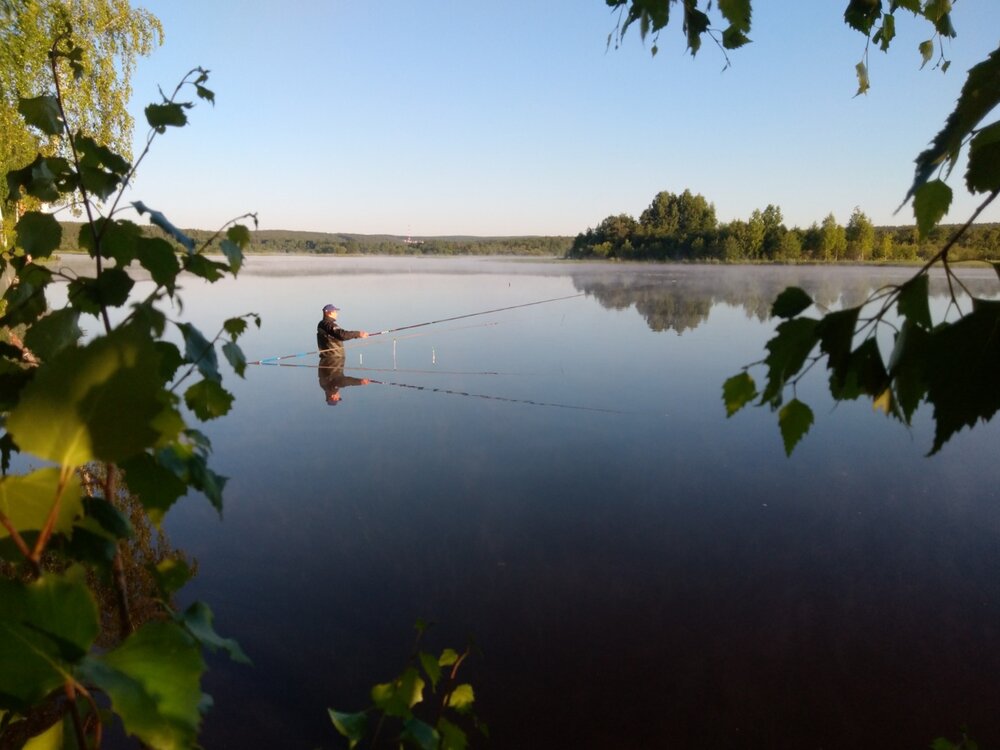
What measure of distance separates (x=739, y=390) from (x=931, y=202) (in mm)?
362

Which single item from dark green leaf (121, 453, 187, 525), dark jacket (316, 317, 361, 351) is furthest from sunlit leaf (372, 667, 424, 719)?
dark jacket (316, 317, 361, 351)

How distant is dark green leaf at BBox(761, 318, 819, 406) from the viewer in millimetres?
675

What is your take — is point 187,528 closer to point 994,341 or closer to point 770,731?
point 770,731

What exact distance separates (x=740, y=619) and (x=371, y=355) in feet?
44.7

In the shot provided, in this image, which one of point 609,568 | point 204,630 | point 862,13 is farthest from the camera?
point 609,568

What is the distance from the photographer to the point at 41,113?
1.03 meters

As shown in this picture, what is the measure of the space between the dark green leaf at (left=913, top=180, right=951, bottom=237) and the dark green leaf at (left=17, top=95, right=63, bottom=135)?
1374 mm

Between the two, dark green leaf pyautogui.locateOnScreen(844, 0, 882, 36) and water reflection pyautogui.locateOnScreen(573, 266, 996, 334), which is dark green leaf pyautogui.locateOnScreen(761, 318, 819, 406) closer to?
dark green leaf pyautogui.locateOnScreen(844, 0, 882, 36)

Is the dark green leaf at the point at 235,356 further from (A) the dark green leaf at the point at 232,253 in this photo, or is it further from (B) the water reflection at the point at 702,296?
(B) the water reflection at the point at 702,296

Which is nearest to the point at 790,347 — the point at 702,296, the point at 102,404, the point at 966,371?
the point at 966,371

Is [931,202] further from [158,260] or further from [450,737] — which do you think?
[450,737]

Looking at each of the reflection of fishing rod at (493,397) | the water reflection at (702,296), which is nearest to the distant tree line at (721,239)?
the water reflection at (702,296)

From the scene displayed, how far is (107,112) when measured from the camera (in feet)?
40.9

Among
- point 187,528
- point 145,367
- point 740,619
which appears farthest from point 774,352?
point 187,528
